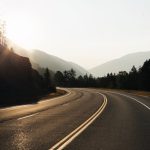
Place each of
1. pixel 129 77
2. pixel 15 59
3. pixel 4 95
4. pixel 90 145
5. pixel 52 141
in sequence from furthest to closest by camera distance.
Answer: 1. pixel 129 77
2. pixel 15 59
3. pixel 4 95
4. pixel 52 141
5. pixel 90 145

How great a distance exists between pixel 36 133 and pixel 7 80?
114ft

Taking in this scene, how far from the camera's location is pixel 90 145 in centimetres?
1071

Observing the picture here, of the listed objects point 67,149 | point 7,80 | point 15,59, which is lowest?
point 67,149

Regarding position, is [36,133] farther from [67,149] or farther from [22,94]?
[22,94]

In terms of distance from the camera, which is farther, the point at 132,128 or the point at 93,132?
the point at 132,128

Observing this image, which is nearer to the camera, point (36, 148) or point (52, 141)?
point (36, 148)

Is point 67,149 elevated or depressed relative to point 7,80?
depressed

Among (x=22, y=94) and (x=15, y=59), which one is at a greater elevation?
(x=15, y=59)

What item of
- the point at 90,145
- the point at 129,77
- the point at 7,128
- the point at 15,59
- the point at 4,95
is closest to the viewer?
the point at 90,145

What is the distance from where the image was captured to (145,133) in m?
13.5

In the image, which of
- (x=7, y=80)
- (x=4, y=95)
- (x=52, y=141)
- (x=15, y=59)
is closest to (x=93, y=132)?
(x=52, y=141)

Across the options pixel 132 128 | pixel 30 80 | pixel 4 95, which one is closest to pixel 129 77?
pixel 30 80

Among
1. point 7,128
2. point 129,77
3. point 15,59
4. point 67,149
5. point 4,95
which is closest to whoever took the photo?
point 67,149

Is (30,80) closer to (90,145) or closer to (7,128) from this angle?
(7,128)
